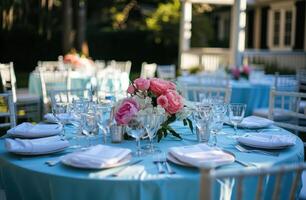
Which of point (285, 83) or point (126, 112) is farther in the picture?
point (285, 83)

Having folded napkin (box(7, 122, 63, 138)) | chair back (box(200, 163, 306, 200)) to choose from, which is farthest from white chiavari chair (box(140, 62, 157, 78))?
chair back (box(200, 163, 306, 200))

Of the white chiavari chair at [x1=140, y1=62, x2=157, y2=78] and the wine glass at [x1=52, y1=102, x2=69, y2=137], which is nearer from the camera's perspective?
the wine glass at [x1=52, y1=102, x2=69, y2=137]

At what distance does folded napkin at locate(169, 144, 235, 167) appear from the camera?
210cm

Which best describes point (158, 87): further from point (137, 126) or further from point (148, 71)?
point (148, 71)

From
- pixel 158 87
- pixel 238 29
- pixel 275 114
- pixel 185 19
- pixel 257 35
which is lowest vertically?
pixel 275 114

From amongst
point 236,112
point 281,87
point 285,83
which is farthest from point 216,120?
point 285,83

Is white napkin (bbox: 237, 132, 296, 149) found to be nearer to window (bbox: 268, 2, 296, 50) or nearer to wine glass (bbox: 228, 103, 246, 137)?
wine glass (bbox: 228, 103, 246, 137)

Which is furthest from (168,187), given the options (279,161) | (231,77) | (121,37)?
(121,37)

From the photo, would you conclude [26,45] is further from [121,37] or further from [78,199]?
[78,199]

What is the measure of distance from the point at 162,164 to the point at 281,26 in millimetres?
14038

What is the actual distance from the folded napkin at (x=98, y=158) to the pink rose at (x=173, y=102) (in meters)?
0.54

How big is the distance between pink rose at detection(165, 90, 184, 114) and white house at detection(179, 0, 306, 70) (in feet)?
25.0

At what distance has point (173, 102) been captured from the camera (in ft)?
8.72

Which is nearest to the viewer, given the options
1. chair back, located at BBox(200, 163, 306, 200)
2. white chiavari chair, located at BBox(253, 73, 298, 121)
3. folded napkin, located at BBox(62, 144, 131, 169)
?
chair back, located at BBox(200, 163, 306, 200)
